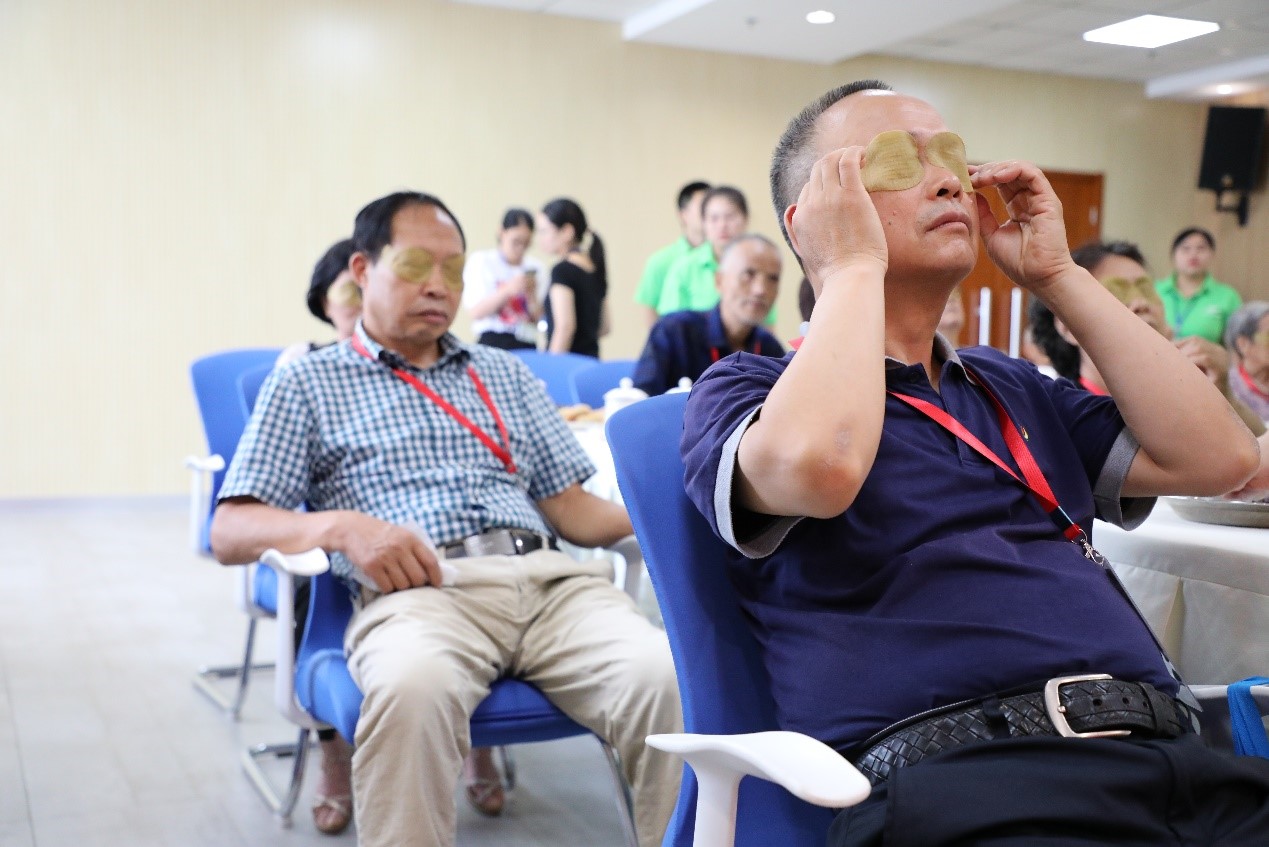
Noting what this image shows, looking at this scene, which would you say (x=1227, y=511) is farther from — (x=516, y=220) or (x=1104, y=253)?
(x=516, y=220)

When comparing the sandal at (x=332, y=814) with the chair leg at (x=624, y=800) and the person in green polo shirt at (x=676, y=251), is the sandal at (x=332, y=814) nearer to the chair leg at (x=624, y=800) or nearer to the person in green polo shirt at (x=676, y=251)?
the chair leg at (x=624, y=800)

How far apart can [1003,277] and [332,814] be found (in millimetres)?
7694

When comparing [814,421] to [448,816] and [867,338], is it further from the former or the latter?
[448,816]

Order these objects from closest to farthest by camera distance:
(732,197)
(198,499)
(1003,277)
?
(198,499), (732,197), (1003,277)

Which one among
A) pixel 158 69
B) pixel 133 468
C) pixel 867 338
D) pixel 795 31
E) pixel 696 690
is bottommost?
pixel 133 468

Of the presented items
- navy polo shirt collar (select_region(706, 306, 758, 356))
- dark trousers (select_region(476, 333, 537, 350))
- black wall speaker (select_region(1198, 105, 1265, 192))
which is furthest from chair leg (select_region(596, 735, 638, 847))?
black wall speaker (select_region(1198, 105, 1265, 192))

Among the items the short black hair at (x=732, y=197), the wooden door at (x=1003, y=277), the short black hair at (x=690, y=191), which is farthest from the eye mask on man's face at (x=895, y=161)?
the wooden door at (x=1003, y=277)

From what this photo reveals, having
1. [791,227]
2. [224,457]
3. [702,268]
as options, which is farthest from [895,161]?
[702,268]

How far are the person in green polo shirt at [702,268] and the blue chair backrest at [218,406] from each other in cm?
278

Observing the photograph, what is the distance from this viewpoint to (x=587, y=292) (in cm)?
567

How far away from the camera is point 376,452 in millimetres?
2154

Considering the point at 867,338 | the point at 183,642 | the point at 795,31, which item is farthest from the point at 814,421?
the point at 795,31

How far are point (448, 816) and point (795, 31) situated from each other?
664cm

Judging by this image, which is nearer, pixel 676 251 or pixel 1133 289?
pixel 1133 289
